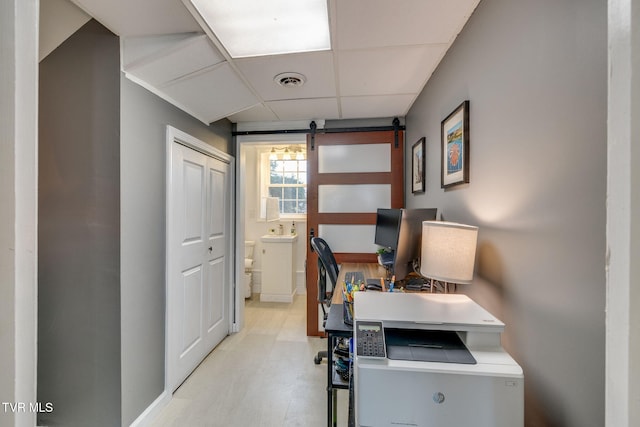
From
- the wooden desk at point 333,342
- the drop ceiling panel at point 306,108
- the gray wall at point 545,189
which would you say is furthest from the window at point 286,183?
the gray wall at point 545,189

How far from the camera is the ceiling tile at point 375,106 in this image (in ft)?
7.10

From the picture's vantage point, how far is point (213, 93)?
1894mm

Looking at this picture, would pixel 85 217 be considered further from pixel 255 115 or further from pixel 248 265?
pixel 248 265

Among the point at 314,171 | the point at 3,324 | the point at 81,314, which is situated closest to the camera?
the point at 3,324

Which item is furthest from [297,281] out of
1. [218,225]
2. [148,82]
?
[148,82]

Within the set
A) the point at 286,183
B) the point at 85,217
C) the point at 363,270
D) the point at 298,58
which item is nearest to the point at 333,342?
the point at 363,270

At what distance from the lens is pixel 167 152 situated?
1.82 meters

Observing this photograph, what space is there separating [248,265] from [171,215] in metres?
2.13

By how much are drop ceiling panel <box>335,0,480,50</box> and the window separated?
112 inches

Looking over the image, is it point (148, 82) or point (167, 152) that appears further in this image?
point (167, 152)

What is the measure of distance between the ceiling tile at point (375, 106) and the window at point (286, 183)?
1.76 m

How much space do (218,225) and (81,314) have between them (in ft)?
4.09

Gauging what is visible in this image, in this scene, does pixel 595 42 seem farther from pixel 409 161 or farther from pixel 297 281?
pixel 297 281

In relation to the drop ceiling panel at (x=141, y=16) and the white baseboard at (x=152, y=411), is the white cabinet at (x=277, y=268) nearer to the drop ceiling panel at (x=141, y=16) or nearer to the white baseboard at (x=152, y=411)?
the white baseboard at (x=152, y=411)
